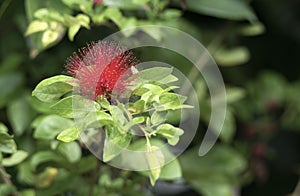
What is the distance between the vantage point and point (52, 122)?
0.86 meters

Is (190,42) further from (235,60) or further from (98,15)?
(98,15)

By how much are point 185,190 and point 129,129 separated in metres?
0.81

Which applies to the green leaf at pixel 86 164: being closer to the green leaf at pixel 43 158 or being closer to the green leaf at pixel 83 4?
the green leaf at pixel 43 158

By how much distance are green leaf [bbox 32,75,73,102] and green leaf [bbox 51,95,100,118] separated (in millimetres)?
19

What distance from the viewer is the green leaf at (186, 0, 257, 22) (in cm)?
112

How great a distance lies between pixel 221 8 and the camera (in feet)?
3.71

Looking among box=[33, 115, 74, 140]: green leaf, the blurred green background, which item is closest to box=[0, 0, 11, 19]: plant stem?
the blurred green background

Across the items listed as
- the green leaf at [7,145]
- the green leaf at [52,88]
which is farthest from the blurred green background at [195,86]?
the green leaf at [52,88]

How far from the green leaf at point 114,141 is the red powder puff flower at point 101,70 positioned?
0.13ft

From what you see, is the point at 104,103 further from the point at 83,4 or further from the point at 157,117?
the point at 83,4

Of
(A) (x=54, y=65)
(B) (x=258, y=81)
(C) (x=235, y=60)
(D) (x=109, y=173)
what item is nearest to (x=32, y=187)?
(D) (x=109, y=173)

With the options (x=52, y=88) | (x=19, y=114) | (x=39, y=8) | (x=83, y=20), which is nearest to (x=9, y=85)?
(x=19, y=114)

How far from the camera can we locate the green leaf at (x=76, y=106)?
66cm

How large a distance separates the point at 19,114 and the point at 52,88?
A: 16.1 inches
